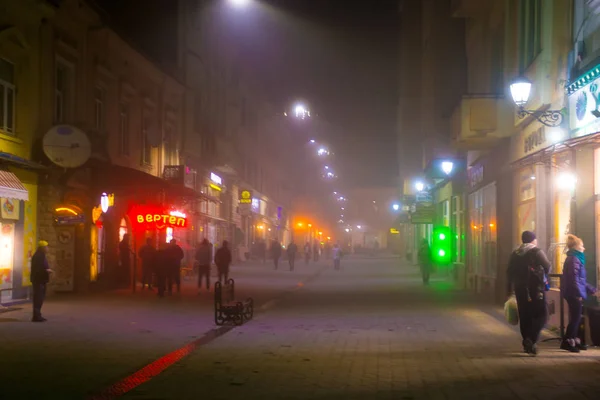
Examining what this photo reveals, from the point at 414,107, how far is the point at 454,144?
3728 centimetres

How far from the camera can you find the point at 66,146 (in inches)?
845

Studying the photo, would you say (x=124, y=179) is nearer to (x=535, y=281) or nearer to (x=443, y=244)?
(x=443, y=244)

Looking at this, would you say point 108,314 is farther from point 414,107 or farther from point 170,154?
point 414,107

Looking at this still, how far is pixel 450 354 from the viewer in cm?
1207

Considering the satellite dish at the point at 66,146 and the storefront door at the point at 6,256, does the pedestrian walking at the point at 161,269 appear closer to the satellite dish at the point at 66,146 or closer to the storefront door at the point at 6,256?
the satellite dish at the point at 66,146

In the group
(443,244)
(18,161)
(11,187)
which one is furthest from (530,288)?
(443,244)

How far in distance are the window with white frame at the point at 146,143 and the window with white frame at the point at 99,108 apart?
4723mm

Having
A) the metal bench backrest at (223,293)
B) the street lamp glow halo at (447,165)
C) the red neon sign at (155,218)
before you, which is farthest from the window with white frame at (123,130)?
the metal bench backrest at (223,293)

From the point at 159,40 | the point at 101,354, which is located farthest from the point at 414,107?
the point at 101,354

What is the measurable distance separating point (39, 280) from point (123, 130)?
511 inches

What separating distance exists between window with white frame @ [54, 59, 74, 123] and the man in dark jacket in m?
7.14

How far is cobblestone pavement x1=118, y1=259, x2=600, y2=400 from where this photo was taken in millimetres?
9078

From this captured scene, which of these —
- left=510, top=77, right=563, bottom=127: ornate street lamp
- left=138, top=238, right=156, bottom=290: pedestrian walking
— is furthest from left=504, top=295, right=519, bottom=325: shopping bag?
left=138, top=238, right=156, bottom=290: pedestrian walking

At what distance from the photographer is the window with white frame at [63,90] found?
76.9ft
